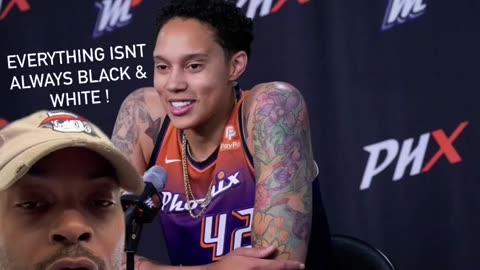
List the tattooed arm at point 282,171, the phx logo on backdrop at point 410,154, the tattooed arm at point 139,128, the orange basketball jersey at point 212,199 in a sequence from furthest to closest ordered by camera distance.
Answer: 1. the phx logo on backdrop at point 410,154
2. the tattooed arm at point 139,128
3. the orange basketball jersey at point 212,199
4. the tattooed arm at point 282,171

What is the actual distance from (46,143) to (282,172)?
1198 millimetres

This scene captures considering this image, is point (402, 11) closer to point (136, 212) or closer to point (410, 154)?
point (410, 154)

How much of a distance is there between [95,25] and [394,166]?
1.23 m

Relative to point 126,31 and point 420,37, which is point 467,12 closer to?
point 420,37

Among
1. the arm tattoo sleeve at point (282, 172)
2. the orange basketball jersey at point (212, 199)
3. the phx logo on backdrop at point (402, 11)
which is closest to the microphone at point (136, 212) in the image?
the arm tattoo sleeve at point (282, 172)

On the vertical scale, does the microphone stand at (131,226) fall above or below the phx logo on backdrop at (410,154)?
below

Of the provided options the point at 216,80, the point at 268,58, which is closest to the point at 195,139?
the point at 216,80

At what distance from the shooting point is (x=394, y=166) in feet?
10.00

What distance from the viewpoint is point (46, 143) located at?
922 mm

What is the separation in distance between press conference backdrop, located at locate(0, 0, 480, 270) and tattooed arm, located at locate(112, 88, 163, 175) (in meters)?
0.67

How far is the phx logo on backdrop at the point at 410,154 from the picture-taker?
9.87ft

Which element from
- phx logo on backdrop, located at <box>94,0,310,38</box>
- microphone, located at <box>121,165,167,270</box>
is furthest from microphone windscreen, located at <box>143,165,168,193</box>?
phx logo on backdrop, located at <box>94,0,310,38</box>

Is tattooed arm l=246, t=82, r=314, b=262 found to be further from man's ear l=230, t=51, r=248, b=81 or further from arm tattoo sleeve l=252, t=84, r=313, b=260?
man's ear l=230, t=51, r=248, b=81

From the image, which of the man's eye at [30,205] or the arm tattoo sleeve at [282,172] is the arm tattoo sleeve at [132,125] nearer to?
the arm tattoo sleeve at [282,172]
